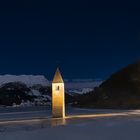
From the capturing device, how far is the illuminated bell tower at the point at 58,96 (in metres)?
24.8

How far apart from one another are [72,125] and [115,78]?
5446 centimetres

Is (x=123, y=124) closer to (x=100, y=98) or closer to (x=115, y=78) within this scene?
(x=100, y=98)

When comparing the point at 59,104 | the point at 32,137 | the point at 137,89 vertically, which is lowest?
the point at 32,137

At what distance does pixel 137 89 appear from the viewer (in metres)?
59.1

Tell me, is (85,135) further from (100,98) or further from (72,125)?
(100,98)

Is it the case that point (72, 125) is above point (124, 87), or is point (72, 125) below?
below

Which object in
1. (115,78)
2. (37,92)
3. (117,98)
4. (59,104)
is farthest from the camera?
(37,92)

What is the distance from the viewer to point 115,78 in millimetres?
72688

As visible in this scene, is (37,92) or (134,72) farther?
(37,92)

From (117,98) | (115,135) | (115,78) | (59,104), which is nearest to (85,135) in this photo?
(115,135)

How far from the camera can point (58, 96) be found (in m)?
25.5

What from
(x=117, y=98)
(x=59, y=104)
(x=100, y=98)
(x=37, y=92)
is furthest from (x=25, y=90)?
(x=59, y=104)

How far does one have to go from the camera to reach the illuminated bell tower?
2475 cm

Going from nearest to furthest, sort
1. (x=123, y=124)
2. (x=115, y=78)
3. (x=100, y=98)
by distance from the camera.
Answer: (x=123, y=124)
(x=100, y=98)
(x=115, y=78)
